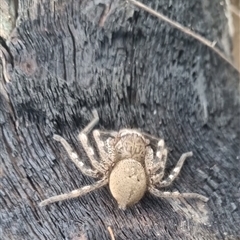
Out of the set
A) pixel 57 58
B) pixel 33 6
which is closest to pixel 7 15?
pixel 33 6

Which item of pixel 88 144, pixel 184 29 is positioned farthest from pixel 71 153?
pixel 184 29

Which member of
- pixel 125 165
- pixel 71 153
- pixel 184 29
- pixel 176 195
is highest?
pixel 184 29

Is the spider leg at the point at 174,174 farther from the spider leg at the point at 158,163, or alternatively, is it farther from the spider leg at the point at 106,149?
the spider leg at the point at 106,149

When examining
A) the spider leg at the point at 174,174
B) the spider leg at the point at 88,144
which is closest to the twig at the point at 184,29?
the spider leg at the point at 88,144

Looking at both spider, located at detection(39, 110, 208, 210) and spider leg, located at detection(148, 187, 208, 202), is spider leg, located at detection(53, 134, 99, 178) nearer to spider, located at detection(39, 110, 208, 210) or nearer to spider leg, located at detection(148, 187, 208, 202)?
spider, located at detection(39, 110, 208, 210)

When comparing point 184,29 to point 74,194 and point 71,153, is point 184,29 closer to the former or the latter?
point 71,153

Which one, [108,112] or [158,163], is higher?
[108,112]
